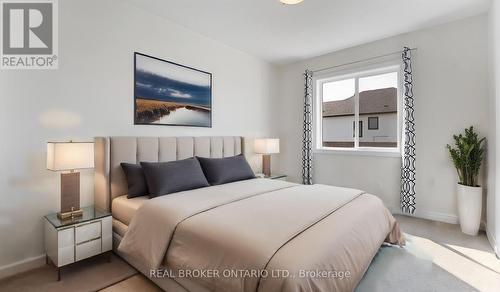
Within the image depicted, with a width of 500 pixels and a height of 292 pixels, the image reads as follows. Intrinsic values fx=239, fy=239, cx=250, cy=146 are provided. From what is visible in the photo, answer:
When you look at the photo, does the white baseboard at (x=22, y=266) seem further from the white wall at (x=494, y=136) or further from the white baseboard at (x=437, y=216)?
the white baseboard at (x=437, y=216)

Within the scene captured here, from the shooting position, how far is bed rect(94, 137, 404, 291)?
3.98 ft

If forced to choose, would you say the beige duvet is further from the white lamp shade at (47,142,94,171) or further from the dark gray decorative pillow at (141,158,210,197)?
the white lamp shade at (47,142,94,171)

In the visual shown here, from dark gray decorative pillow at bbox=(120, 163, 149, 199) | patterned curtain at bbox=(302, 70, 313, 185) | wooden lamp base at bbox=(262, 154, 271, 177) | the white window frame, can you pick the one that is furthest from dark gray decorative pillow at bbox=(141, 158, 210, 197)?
the white window frame

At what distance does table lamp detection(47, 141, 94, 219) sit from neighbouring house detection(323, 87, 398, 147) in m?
3.72

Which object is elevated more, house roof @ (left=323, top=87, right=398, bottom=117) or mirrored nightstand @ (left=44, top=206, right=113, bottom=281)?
house roof @ (left=323, top=87, right=398, bottom=117)

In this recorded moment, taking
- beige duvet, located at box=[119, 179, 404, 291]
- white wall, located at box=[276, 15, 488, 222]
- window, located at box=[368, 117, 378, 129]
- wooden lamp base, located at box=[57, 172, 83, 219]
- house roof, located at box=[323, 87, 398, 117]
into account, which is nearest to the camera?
beige duvet, located at box=[119, 179, 404, 291]

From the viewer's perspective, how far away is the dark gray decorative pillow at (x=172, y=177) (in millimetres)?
2363

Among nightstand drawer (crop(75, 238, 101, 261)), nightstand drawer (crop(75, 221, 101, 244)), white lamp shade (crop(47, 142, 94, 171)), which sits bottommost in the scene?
nightstand drawer (crop(75, 238, 101, 261))

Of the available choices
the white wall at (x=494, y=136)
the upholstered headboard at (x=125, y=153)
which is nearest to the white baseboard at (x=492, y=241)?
the white wall at (x=494, y=136)

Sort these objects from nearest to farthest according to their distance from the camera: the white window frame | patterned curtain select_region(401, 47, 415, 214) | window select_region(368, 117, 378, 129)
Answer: patterned curtain select_region(401, 47, 415, 214) < the white window frame < window select_region(368, 117, 378, 129)

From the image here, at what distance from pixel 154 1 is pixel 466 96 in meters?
3.93

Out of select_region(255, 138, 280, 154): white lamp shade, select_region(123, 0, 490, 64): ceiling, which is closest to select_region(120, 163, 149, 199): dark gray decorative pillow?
select_region(123, 0, 490, 64): ceiling

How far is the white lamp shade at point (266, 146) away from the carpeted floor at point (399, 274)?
218cm

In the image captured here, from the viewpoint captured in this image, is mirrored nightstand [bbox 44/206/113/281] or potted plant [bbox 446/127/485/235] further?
potted plant [bbox 446/127/485/235]
